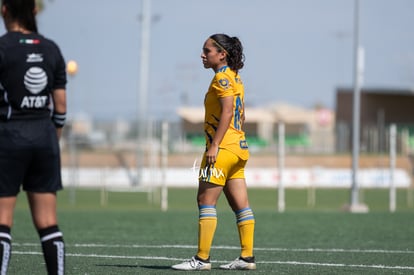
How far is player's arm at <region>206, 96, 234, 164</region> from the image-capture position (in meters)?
8.63

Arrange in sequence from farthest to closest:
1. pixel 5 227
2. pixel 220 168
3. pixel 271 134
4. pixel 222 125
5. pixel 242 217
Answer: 1. pixel 271 134
2. pixel 242 217
3. pixel 220 168
4. pixel 222 125
5. pixel 5 227

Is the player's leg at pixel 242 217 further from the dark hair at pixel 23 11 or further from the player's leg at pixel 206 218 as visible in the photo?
the dark hair at pixel 23 11

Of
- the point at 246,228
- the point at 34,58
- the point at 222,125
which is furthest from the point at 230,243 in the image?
the point at 34,58

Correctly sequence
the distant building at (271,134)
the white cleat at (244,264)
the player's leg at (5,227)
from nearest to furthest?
the player's leg at (5,227)
the white cleat at (244,264)
the distant building at (271,134)

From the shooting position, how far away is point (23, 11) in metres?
6.36

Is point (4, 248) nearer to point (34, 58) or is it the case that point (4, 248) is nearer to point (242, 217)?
point (34, 58)

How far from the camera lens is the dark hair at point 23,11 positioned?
20.8ft

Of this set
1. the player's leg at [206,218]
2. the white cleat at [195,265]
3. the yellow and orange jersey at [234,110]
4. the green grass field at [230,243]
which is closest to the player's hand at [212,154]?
the yellow and orange jersey at [234,110]

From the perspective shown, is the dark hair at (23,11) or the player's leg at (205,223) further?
the player's leg at (205,223)

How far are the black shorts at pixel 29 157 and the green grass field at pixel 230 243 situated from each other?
7.79 feet

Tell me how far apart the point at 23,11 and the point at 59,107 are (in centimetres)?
69

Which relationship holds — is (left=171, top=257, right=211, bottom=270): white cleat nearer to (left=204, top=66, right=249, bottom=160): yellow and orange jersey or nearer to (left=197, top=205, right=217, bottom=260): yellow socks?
(left=197, top=205, right=217, bottom=260): yellow socks

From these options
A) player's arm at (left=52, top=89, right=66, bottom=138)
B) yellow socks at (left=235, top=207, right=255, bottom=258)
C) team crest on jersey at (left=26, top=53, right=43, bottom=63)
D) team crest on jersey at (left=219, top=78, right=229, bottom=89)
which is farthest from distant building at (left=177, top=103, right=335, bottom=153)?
team crest on jersey at (left=26, top=53, right=43, bottom=63)

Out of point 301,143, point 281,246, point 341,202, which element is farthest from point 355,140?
point 301,143
